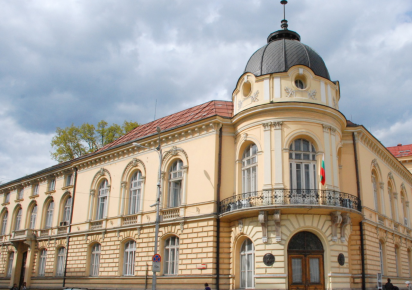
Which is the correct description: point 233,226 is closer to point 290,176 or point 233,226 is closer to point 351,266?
point 290,176

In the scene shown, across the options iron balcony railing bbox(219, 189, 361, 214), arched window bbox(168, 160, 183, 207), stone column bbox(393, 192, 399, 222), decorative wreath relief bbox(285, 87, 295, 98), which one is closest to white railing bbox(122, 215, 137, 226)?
arched window bbox(168, 160, 183, 207)

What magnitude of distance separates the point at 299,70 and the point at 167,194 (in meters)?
11.4

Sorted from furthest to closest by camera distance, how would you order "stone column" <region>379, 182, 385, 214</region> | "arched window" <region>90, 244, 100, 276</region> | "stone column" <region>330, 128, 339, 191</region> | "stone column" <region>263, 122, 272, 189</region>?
"arched window" <region>90, 244, 100, 276</region>, "stone column" <region>379, 182, 385, 214</region>, "stone column" <region>330, 128, 339, 191</region>, "stone column" <region>263, 122, 272, 189</region>

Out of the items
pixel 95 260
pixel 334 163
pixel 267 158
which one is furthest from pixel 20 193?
pixel 334 163

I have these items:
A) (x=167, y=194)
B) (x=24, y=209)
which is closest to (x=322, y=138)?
(x=167, y=194)

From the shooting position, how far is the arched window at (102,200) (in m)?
33.0

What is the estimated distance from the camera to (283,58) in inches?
1014

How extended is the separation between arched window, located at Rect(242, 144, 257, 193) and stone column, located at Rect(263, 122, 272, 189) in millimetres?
1171

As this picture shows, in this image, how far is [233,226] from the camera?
24391mm

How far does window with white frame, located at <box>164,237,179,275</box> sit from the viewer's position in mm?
26219

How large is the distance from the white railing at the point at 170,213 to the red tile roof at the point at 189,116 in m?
5.50

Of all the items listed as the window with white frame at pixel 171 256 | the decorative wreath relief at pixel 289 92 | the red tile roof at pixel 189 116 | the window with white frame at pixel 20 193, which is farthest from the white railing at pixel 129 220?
the window with white frame at pixel 20 193

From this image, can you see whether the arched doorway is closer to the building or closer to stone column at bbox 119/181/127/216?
the building

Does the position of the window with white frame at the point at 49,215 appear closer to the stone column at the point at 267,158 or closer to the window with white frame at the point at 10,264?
the window with white frame at the point at 10,264
